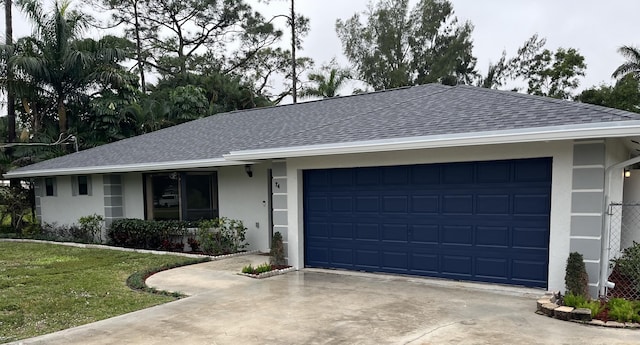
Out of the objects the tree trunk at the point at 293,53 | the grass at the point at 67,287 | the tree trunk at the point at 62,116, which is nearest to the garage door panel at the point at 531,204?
the grass at the point at 67,287

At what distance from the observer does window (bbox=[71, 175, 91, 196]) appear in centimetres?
1420

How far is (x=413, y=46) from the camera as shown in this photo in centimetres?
3186

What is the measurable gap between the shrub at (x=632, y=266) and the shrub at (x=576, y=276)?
3.33ft

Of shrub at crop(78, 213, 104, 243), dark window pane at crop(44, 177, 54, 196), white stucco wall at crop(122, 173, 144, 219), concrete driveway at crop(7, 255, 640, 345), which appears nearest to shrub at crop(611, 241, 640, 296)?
concrete driveway at crop(7, 255, 640, 345)

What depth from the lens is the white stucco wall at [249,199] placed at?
11.2 metres

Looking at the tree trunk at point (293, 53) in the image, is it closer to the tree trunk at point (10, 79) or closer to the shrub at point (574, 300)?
the tree trunk at point (10, 79)

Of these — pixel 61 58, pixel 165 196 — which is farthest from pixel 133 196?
pixel 61 58

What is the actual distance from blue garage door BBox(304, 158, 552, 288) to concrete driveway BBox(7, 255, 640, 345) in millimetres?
406

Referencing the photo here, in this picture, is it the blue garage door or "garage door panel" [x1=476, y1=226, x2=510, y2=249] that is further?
"garage door panel" [x1=476, y1=226, x2=510, y2=249]

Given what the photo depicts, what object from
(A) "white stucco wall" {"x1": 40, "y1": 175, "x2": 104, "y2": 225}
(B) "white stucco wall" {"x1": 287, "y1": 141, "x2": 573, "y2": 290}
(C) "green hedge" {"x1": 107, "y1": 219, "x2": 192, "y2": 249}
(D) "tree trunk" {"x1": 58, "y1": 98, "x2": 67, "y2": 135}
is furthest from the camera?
(D) "tree trunk" {"x1": 58, "y1": 98, "x2": 67, "y2": 135}

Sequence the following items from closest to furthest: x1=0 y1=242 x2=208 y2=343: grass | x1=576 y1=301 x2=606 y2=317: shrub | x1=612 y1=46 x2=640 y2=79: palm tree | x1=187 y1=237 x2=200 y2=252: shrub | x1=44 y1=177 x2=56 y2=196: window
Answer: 1. x1=576 y1=301 x2=606 y2=317: shrub
2. x1=0 y1=242 x2=208 y2=343: grass
3. x1=187 y1=237 x2=200 y2=252: shrub
4. x1=44 y1=177 x2=56 y2=196: window
5. x1=612 y1=46 x2=640 y2=79: palm tree

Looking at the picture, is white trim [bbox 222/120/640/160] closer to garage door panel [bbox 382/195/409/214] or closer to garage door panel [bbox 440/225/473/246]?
garage door panel [bbox 382/195/409/214]

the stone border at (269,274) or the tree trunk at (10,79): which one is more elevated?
the tree trunk at (10,79)

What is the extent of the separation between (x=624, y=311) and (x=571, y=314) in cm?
61
